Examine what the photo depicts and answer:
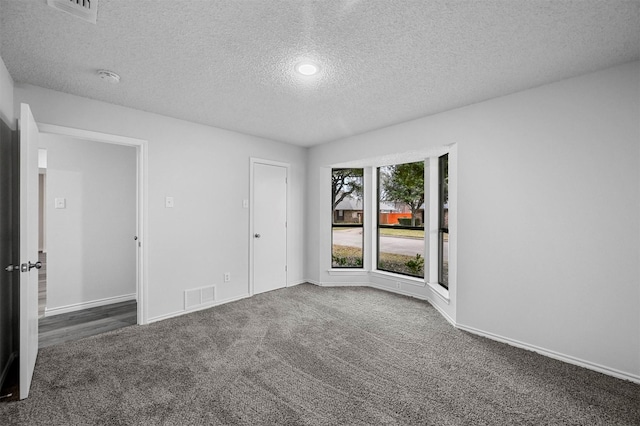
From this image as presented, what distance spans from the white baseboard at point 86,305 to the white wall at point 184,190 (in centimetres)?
124

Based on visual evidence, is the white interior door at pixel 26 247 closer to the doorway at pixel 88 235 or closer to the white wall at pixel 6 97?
the white wall at pixel 6 97

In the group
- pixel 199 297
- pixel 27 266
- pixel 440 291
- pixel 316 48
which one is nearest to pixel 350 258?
pixel 440 291

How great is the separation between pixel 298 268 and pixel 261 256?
86 cm

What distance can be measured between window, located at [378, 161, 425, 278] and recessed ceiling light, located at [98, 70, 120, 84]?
3.75 meters

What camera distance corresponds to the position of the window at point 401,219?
4375 millimetres

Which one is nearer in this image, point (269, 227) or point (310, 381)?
point (310, 381)

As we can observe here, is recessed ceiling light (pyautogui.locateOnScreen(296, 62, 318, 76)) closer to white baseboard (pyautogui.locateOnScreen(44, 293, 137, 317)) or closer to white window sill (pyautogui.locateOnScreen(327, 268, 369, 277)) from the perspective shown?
white window sill (pyautogui.locateOnScreen(327, 268, 369, 277))

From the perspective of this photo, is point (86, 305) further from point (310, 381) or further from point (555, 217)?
point (555, 217)

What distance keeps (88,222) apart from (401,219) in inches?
181

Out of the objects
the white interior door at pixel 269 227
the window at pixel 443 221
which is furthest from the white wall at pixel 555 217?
the white interior door at pixel 269 227

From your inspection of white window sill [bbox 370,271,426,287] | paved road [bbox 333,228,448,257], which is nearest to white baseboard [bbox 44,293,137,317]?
paved road [bbox 333,228,448,257]

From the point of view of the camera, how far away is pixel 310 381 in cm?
214

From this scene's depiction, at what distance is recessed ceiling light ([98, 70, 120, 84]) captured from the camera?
2.35 metres

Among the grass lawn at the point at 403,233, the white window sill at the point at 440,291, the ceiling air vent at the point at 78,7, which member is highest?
the ceiling air vent at the point at 78,7
